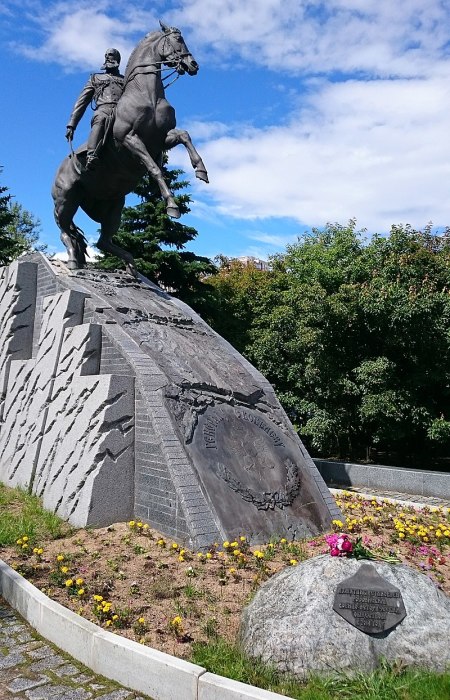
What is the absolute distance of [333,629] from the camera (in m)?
3.94

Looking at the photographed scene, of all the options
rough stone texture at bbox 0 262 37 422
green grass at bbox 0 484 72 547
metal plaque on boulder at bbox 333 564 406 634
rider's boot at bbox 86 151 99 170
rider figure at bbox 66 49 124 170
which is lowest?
green grass at bbox 0 484 72 547

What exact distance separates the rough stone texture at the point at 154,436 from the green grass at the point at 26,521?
0.19 m

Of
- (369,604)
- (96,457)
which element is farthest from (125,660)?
(96,457)

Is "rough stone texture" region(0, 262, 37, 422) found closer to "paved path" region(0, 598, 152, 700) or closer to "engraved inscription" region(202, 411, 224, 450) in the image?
"engraved inscription" region(202, 411, 224, 450)

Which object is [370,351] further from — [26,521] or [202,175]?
[26,521]

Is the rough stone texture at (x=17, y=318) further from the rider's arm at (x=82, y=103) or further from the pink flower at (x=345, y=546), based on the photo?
the pink flower at (x=345, y=546)

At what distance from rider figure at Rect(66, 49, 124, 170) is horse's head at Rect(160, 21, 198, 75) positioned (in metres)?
1.25

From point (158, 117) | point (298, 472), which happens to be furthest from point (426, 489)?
point (158, 117)

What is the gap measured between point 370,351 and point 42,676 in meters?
11.9

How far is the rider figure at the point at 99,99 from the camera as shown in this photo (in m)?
11.1

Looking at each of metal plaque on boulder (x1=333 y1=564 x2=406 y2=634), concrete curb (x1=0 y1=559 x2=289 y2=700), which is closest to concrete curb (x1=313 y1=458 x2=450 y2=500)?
metal plaque on boulder (x1=333 y1=564 x2=406 y2=634)

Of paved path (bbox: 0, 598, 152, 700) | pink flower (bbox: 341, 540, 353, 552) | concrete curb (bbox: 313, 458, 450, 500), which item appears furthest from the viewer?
concrete curb (bbox: 313, 458, 450, 500)

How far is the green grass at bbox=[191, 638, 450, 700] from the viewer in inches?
139

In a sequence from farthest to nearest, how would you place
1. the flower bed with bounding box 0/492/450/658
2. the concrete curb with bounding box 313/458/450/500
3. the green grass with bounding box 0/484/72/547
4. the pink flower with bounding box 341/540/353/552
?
the concrete curb with bounding box 313/458/450/500
the green grass with bounding box 0/484/72/547
the flower bed with bounding box 0/492/450/658
the pink flower with bounding box 341/540/353/552
